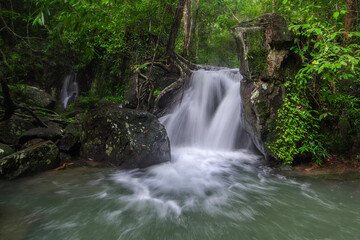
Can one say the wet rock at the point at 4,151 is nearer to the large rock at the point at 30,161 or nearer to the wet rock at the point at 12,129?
the large rock at the point at 30,161

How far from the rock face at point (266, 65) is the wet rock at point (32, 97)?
24.6ft

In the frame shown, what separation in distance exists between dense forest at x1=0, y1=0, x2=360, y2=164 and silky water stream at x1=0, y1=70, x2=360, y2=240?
1.11 meters

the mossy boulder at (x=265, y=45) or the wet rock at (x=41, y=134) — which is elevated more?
the mossy boulder at (x=265, y=45)

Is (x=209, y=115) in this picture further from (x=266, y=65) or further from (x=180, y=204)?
(x=180, y=204)

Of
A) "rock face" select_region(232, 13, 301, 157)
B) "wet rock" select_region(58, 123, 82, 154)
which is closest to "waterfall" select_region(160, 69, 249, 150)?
"rock face" select_region(232, 13, 301, 157)

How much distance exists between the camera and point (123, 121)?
4.89 metres

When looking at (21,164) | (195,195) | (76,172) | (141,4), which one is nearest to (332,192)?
(195,195)

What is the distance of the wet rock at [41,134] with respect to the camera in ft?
15.4

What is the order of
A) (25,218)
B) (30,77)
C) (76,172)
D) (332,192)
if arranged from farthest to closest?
(30,77)
(76,172)
(332,192)
(25,218)

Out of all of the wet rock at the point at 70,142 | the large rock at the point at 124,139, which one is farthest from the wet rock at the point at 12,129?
the large rock at the point at 124,139

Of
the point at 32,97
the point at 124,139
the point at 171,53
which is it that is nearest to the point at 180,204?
the point at 124,139

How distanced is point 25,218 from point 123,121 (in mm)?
2744

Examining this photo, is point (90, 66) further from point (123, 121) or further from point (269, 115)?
point (269, 115)

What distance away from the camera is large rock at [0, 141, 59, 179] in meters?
3.60
